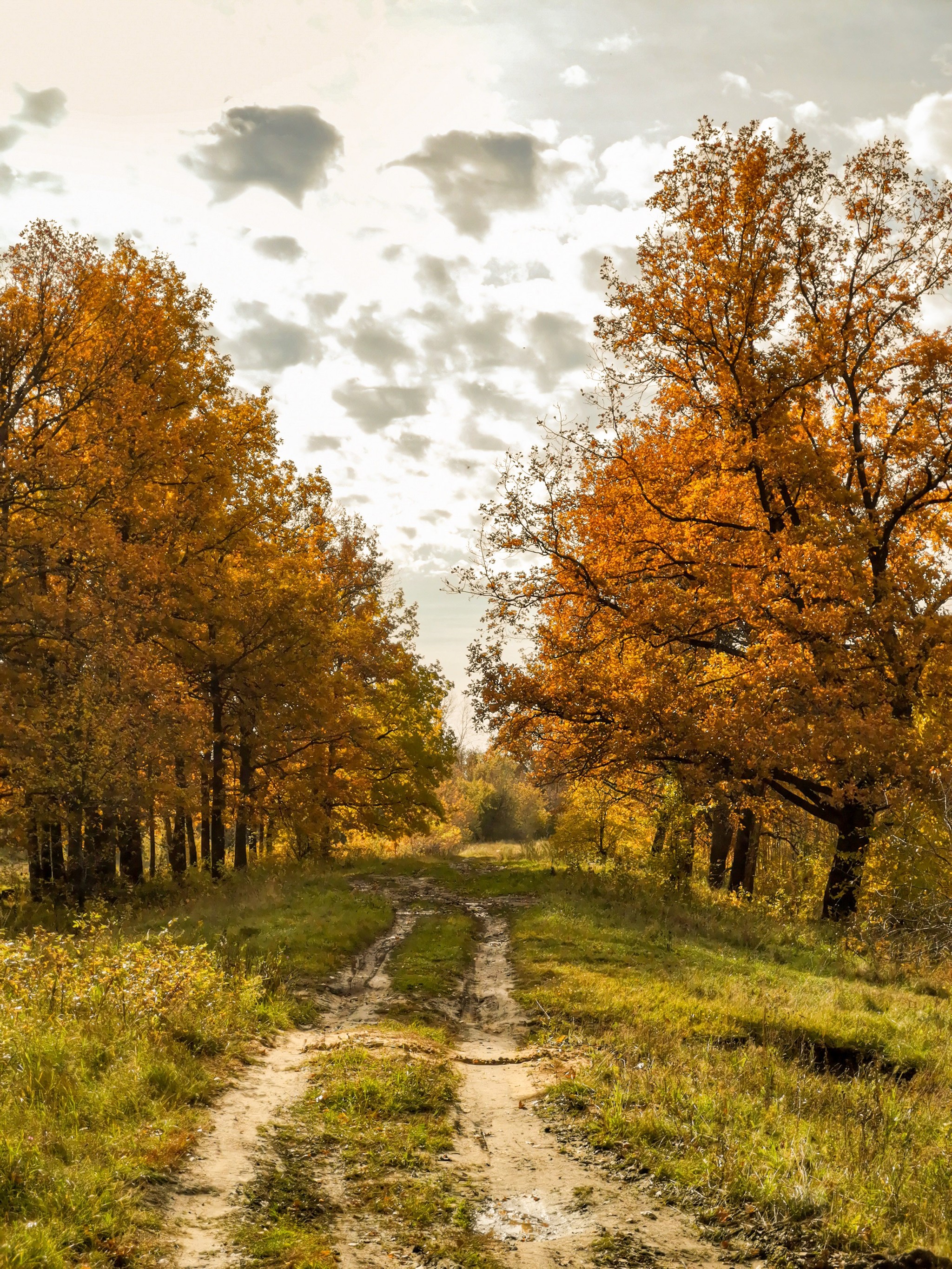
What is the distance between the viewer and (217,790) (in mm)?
22984

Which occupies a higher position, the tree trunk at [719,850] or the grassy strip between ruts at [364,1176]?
the grassy strip between ruts at [364,1176]

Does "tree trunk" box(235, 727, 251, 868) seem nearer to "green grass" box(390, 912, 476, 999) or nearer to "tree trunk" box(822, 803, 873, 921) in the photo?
"green grass" box(390, 912, 476, 999)

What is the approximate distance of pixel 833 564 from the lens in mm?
14422

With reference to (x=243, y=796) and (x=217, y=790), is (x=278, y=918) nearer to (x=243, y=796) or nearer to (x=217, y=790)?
(x=243, y=796)

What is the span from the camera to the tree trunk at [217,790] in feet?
73.6

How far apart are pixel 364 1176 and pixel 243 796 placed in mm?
17522

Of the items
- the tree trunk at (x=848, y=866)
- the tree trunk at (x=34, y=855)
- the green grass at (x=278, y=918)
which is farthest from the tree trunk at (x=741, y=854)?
the tree trunk at (x=34, y=855)

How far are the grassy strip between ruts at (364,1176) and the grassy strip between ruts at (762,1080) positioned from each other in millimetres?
1332

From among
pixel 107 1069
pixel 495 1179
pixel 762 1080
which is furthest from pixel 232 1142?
pixel 762 1080

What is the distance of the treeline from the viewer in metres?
16.5

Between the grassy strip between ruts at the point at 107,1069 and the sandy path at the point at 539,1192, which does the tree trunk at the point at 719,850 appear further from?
the sandy path at the point at 539,1192

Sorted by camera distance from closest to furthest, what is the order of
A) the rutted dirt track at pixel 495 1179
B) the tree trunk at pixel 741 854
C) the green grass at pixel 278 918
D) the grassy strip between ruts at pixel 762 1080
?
the rutted dirt track at pixel 495 1179, the grassy strip between ruts at pixel 762 1080, the green grass at pixel 278 918, the tree trunk at pixel 741 854

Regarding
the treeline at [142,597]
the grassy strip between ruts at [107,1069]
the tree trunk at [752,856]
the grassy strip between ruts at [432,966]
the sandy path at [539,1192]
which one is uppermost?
the treeline at [142,597]

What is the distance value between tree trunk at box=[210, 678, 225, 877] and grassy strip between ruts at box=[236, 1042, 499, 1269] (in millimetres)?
15118
